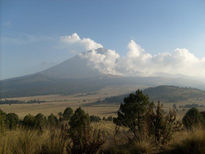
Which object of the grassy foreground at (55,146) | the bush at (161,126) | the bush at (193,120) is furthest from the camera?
the bush at (193,120)

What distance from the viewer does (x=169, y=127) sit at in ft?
20.4

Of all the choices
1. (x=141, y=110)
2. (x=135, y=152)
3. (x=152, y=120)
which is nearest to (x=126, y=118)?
(x=141, y=110)

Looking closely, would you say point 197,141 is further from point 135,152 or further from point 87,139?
point 87,139

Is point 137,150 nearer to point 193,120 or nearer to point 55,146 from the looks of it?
point 55,146

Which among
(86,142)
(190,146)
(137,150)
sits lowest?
(137,150)

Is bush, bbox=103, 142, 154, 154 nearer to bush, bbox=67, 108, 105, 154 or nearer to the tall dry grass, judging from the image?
the tall dry grass

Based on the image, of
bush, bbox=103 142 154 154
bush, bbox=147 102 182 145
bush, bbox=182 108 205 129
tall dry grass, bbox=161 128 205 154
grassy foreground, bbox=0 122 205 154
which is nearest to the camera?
grassy foreground, bbox=0 122 205 154

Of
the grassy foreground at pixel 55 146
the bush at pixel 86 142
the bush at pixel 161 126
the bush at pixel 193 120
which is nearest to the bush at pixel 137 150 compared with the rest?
the grassy foreground at pixel 55 146

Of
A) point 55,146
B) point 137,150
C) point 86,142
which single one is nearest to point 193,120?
point 137,150

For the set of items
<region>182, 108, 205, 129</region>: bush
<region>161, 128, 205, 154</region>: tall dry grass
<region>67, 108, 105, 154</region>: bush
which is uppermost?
<region>67, 108, 105, 154</region>: bush

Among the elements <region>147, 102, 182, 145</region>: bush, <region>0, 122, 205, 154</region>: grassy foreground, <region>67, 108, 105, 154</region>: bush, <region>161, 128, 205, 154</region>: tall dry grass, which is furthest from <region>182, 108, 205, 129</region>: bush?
<region>67, 108, 105, 154</region>: bush

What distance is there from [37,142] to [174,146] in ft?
13.1

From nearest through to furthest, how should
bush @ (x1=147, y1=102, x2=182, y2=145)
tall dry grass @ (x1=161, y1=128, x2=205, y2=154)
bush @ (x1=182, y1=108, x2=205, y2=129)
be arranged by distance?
1. tall dry grass @ (x1=161, y1=128, x2=205, y2=154)
2. bush @ (x1=147, y1=102, x2=182, y2=145)
3. bush @ (x1=182, y1=108, x2=205, y2=129)

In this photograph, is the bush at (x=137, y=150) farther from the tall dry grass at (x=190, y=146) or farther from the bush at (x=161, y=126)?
the bush at (x=161, y=126)
